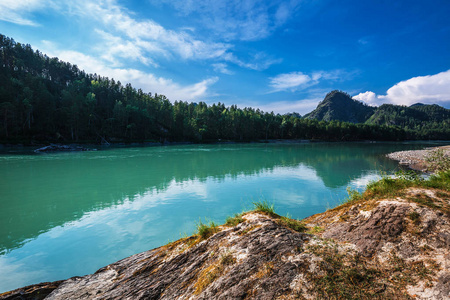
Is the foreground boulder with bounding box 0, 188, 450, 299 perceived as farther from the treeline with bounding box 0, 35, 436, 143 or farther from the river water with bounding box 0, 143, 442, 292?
the treeline with bounding box 0, 35, 436, 143

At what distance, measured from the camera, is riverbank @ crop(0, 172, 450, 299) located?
9.66ft

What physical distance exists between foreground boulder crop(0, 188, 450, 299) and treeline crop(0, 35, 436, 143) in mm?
85581

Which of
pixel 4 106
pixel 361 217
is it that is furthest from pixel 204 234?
pixel 4 106

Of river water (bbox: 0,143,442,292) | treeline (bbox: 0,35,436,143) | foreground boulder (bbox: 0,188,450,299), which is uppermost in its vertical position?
treeline (bbox: 0,35,436,143)

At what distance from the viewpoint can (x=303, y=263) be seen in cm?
342

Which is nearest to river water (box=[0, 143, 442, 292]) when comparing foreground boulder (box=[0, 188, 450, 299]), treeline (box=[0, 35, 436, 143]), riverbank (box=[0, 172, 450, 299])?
riverbank (box=[0, 172, 450, 299])

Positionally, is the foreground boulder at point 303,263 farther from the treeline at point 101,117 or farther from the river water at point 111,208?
the treeline at point 101,117

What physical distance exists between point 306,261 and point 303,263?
7cm

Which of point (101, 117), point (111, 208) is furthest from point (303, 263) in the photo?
point (101, 117)

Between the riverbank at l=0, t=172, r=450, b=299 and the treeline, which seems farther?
the treeline

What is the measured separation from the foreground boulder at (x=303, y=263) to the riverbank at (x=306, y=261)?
15mm

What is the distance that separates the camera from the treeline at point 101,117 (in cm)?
7269

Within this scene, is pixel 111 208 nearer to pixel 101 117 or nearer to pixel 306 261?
pixel 306 261

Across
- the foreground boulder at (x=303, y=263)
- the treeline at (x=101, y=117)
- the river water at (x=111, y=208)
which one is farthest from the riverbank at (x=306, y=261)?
the treeline at (x=101, y=117)
